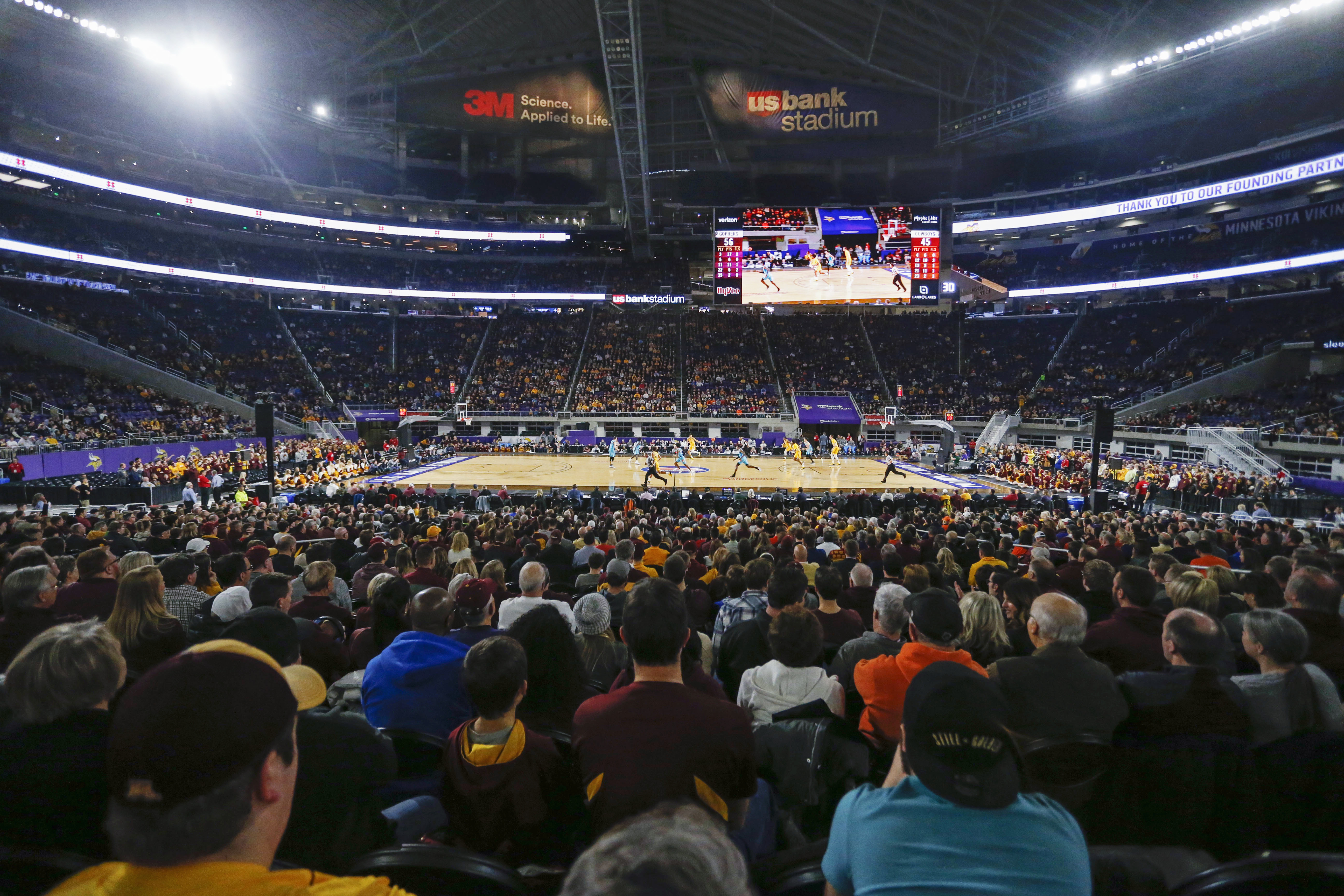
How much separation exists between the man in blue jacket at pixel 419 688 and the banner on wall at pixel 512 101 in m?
51.7

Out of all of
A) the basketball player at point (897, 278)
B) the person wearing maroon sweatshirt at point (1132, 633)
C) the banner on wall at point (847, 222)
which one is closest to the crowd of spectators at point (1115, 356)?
the basketball player at point (897, 278)

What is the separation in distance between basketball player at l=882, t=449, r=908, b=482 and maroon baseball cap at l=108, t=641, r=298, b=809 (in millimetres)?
27506

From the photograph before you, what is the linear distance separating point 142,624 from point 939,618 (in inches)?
205

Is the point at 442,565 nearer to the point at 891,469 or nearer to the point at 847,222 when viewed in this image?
the point at 891,469

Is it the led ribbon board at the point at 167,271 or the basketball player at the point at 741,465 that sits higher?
the led ribbon board at the point at 167,271

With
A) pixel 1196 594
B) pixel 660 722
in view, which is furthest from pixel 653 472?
pixel 660 722

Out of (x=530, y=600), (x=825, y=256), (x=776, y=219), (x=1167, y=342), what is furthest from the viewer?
(x=1167, y=342)

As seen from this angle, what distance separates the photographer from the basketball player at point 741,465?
1240 inches

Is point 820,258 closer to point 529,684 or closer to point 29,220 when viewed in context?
point 529,684

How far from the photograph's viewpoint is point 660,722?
7.91ft

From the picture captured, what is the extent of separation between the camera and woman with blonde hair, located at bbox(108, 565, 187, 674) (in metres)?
4.23

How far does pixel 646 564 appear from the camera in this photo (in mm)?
9117

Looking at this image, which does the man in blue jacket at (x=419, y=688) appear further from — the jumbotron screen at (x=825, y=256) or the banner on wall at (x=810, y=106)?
the banner on wall at (x=810, y=106)

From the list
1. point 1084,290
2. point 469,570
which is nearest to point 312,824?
point 469,570
